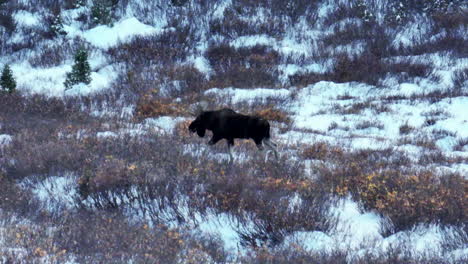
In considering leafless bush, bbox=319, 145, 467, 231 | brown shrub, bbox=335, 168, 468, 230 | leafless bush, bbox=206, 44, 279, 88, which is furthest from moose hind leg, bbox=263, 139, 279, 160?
leafless bush, bbox=206, 44, 279, 88

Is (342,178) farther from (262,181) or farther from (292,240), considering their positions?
(292,240)

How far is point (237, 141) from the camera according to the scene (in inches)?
421

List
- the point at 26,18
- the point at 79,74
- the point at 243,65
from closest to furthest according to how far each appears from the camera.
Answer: the point at 79,74, the point at 243,65, the point at 26,18

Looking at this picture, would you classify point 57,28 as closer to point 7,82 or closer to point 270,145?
point 7,82

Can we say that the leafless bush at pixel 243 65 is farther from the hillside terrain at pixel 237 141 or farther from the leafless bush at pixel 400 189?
the leafless bush at pixel 400 189

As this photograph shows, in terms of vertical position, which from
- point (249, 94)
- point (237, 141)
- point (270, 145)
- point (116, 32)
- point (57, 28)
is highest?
point (270, 145)

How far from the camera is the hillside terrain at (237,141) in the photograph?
5867mm

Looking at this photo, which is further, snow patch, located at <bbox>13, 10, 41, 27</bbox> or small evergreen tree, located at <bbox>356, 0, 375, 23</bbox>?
small evergreen tree, located at <bbox>356, 0, 375, 23</bbox>

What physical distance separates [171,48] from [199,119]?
1162cm

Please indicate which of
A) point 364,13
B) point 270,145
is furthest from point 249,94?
point 364,13

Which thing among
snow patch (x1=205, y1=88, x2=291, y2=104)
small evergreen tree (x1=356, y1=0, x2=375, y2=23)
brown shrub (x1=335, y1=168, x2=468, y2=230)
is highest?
brown shrub (x1=335, y1=168, x2=468, y2=230)

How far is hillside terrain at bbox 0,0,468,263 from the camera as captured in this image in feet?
19.2

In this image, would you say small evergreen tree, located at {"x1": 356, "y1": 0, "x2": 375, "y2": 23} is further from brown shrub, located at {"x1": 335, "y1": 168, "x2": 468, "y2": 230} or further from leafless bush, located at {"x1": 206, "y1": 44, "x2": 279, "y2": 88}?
brown shrub, located at {"x1": 335, "y1": 168, "x2": 468, "y2": 230}

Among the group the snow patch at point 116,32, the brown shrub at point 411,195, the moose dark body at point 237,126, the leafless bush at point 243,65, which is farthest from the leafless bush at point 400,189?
the snow patch at point 116,32
